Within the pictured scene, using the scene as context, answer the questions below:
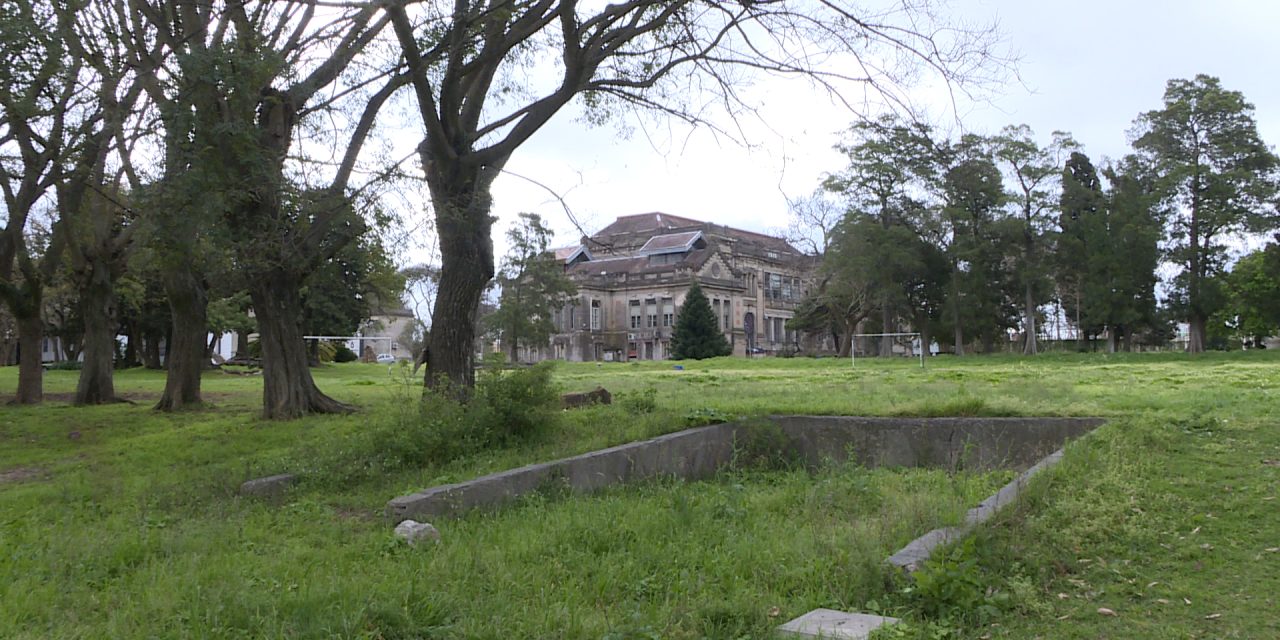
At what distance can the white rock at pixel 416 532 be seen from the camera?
5941 mm

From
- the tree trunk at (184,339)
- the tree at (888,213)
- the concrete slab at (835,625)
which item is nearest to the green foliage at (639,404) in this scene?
the concrete slab at (835,625)

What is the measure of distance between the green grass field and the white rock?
11cm

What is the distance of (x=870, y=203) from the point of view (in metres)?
50.9

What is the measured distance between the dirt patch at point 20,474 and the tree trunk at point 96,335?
33.9 feet

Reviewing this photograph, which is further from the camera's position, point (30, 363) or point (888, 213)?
point (888, 213)

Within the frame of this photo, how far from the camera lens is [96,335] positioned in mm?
20391

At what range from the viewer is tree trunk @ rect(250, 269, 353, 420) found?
15250 millimetres

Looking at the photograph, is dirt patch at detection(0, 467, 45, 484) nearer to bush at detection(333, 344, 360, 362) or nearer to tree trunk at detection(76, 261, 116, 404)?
tree trunk at detection(76, 261, 116, 404)

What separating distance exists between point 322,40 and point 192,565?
10626mm

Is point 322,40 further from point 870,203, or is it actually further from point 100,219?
point 870,203

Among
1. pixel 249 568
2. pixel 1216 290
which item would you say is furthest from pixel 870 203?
pixel 249 568

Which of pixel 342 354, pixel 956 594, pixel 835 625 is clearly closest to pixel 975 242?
pixel 342 354

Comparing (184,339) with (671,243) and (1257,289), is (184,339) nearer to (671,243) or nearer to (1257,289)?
(1257,289)

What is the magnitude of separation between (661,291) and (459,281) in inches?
2725
